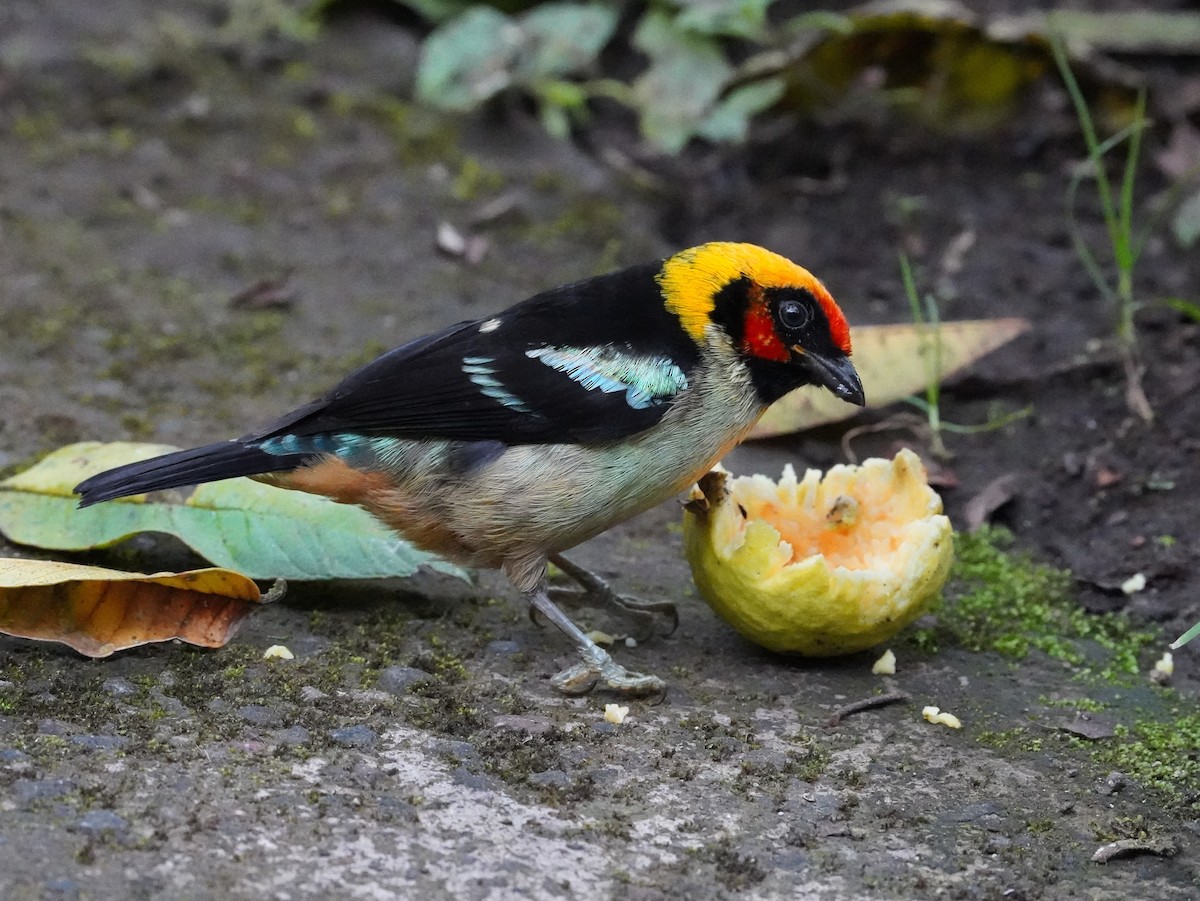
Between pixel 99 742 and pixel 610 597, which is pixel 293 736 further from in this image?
pixel 610 597

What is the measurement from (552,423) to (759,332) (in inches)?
A: 24.0

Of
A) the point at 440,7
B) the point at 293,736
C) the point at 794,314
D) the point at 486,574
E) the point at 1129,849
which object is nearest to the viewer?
the point at 1129,849

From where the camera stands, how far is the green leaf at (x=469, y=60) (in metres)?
6.98

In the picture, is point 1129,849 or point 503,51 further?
point 503,51

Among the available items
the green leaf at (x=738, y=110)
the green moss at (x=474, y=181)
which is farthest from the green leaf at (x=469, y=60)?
the green leaf at (x=738, y=110)

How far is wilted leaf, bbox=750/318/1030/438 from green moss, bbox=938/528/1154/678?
740 millimetres

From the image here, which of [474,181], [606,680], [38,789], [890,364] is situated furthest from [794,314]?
[474,181]

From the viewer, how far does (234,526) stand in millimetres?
3809

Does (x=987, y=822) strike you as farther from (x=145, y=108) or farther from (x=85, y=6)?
(x=85, y=6)

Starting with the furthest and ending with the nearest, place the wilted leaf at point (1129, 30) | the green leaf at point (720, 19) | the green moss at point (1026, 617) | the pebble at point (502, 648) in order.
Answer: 1. the green leaf at point (720, 19)
2. the wilted leaf at point (1129, 30)
3. the green moss at point (1026, 617)
4. the pebble at point (502, 648)

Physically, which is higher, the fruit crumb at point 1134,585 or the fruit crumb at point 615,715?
the fruit crumb at point 615,715

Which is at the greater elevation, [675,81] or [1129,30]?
[1129,30]

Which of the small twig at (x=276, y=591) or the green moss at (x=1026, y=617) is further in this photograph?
the green moss at (x=1026, y=617)

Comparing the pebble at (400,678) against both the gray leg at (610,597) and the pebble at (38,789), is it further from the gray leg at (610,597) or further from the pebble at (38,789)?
the pebble at (38,789)
